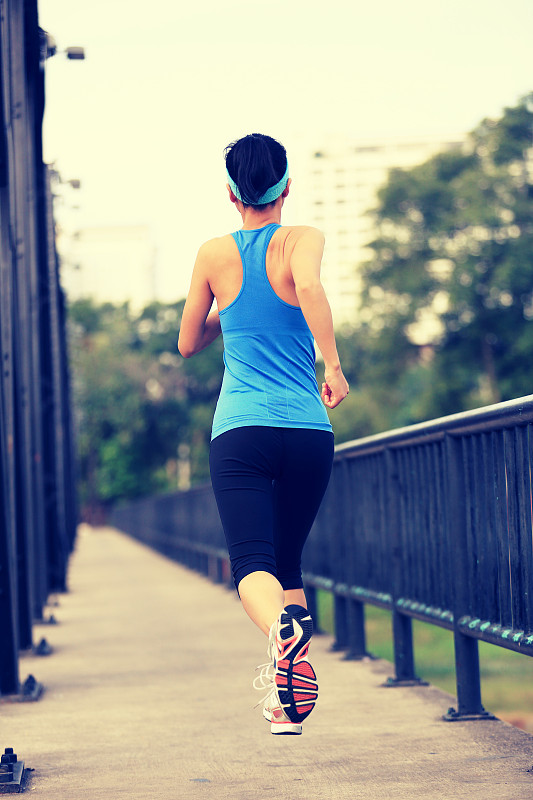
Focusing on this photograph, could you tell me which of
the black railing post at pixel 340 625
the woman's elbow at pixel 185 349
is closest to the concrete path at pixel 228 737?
the black railing post at pixel 340 625

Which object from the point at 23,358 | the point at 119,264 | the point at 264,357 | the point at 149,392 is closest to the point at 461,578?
the point at 264,357

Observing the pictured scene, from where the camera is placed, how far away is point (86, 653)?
814 centimetres

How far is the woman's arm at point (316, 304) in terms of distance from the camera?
350 centimetres

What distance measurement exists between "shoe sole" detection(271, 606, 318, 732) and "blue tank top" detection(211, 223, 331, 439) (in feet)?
2.02

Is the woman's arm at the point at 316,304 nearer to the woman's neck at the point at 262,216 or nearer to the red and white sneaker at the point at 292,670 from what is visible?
the woman's neck at the point at 262,216

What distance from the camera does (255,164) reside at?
12.1ft

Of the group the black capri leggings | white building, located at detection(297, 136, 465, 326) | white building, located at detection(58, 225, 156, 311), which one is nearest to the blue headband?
the black capri leggings

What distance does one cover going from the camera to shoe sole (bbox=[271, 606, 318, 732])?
3271 mm

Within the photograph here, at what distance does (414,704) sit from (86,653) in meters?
3.28

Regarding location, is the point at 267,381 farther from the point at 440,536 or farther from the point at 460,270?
the point at 460,270

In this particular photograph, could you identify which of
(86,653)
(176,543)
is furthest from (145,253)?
(86,653)

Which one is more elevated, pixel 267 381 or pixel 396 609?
pixel 267 381

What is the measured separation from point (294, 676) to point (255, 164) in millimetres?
1501

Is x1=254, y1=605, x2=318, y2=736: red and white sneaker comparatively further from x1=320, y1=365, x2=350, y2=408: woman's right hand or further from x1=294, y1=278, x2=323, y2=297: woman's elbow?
x1=294, y1=278, x2=323, y2=297: woman's elbow
